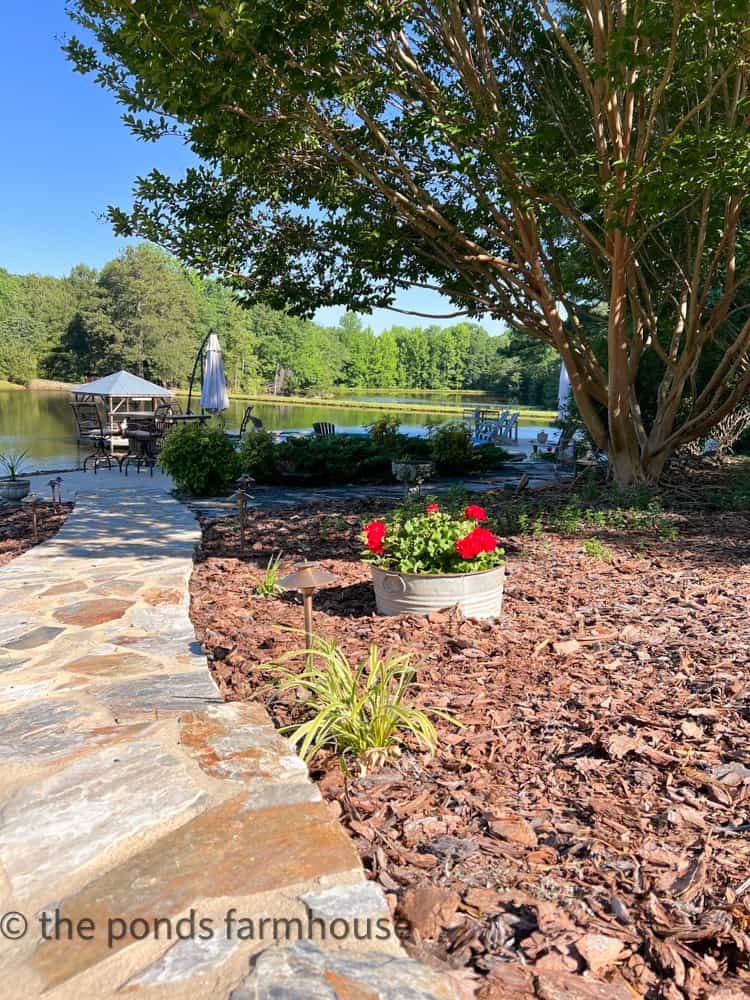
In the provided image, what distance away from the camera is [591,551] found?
493 centimetres

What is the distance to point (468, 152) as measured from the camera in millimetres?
5535

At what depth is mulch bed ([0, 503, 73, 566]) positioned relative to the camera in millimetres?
6000

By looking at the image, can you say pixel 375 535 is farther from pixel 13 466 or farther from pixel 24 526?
pixel 13 466

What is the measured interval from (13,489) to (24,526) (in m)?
1.79

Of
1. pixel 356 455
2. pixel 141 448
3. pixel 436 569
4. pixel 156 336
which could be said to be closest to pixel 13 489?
pixel 141 448

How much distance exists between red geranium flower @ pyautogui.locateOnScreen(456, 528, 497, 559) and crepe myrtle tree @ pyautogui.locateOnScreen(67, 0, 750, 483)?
2990 millimetres

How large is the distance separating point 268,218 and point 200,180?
0.80 metres

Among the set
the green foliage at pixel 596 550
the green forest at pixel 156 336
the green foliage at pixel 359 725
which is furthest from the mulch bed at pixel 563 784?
the green forest at pixel 156 336

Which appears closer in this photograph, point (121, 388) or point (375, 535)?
point (375, 535)

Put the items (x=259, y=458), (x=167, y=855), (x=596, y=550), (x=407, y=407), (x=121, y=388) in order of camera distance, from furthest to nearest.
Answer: (x=407, y=407), (x=121, y=388), (x=259, y=458), (x=596, y=550), (x=167, y=855)

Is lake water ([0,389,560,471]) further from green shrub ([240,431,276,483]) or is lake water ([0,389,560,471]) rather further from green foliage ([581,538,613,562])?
green foliage ([581,538,613,562])

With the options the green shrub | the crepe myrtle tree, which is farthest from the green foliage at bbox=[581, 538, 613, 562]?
the green shrub

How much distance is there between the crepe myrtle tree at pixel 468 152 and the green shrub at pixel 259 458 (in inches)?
89.5

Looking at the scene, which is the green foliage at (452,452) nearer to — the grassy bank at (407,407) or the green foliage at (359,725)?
the green foliage at (359,725)
